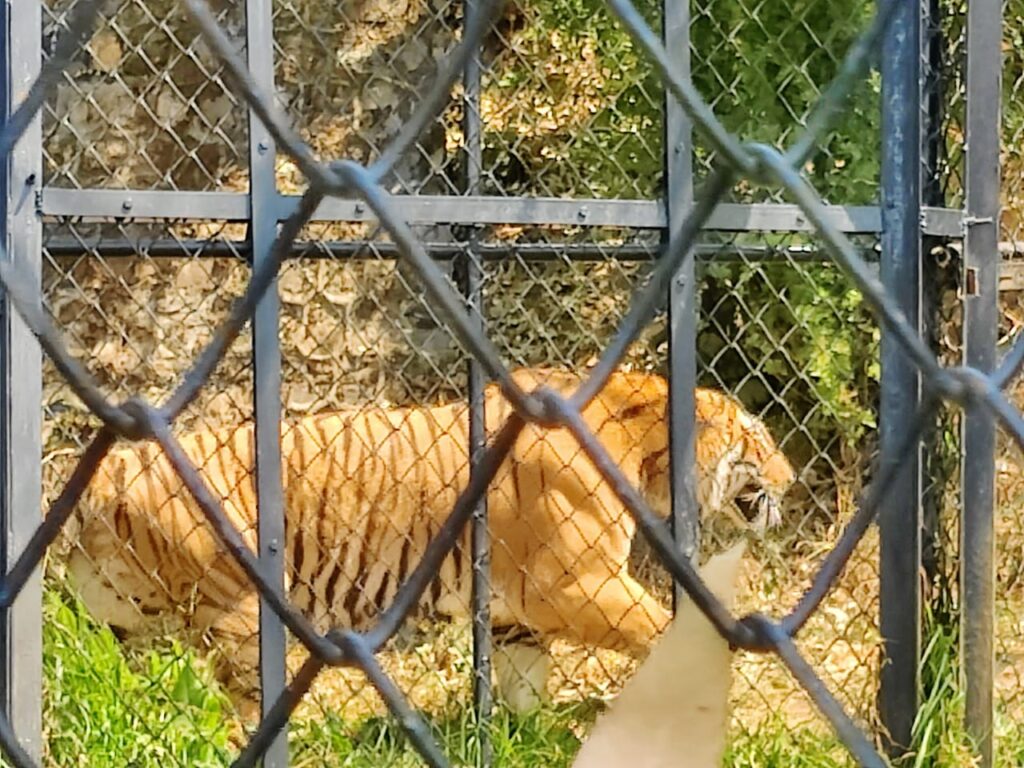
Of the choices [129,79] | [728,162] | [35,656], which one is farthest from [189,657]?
[728,162]

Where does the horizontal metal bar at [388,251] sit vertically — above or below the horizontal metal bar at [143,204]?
above

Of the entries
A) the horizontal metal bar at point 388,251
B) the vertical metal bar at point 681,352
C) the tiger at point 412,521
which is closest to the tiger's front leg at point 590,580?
the tiger at point 412,521

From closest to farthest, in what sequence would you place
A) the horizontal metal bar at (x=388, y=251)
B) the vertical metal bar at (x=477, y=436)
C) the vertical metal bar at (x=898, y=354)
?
1. the vertical metal bar at (x=898, y=354)
2. the horizontal metal bar at (x=388, y=251)
3. the vertical metal bar at (x=477, y=436)

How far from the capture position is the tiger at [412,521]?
3.31m

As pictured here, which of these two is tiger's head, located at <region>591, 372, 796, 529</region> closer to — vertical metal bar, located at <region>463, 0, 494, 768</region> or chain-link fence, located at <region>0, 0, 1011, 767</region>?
chain-link fence, located at <region>0, 0, 1011, 767</region>

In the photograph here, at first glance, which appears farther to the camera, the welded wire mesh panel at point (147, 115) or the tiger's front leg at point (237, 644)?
the welded wire mesh panel at point (147, 115)

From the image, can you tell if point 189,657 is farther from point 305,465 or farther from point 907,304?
point 907,304

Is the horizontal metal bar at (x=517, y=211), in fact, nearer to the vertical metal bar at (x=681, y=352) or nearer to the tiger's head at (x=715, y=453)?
the vertical metal bar at (x=681, y=352)

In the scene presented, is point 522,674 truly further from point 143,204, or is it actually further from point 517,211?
point 143,204

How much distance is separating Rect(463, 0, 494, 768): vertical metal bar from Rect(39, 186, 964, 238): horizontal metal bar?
0.32m

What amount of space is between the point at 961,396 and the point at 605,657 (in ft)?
10.8

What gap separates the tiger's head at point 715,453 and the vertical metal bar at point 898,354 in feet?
3.53

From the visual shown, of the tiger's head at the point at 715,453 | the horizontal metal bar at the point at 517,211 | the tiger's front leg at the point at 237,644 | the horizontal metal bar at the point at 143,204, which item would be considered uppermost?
the tiger's head at the point at 715,453

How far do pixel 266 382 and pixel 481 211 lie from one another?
0.49m
